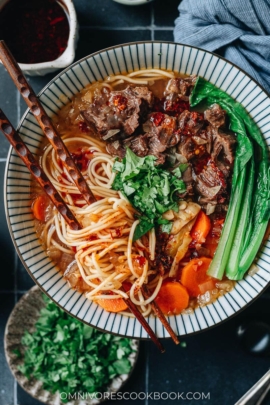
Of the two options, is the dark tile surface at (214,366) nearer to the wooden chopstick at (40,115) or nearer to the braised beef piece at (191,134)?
the braised beef piece at (191,134)

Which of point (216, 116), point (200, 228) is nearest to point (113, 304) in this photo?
point (200, 228)

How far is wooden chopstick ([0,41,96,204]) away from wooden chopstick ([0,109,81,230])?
0.16m

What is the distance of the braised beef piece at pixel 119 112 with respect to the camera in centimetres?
327

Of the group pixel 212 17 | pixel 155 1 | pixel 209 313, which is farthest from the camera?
pixel 155 1

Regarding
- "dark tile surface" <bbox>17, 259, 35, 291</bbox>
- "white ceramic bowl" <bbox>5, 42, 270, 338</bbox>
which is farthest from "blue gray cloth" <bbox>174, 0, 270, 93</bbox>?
"dark tile surface" <bbox>17, 259, 35, 291</bbox>

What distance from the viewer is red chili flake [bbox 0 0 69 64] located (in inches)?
141

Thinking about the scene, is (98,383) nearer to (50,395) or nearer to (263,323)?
(50,395)

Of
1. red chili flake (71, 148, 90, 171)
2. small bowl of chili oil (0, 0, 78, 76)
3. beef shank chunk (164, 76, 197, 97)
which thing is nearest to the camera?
beef shank chunk (164, 76, 197, 97)

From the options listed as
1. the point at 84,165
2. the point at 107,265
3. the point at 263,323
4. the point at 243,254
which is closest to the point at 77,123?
the point at 84,165

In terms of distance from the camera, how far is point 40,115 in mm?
2920

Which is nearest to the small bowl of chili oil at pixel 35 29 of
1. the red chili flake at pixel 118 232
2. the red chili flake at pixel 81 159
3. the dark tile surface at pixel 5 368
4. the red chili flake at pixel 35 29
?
the red chili flake at pixel 35 29

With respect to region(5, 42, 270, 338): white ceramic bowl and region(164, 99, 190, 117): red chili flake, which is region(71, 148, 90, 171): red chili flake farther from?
region(164, 99, 190, 117): red chili flake

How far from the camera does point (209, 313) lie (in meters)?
3.26

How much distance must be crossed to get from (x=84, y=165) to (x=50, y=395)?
6.46 ft
